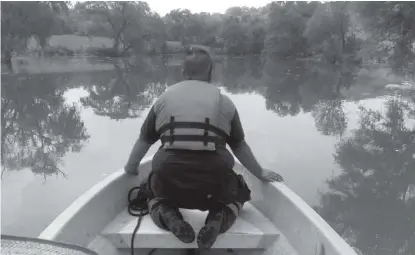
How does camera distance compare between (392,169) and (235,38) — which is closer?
(392,169)

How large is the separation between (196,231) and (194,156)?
0.46 metres

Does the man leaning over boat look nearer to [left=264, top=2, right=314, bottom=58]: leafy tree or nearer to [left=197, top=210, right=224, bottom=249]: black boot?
[left=197, top=210, right=224, bottom=249]: black boot

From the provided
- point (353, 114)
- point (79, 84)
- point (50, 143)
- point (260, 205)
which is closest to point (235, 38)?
point (79, 84)

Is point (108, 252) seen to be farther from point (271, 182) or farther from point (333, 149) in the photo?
point (333, 149)

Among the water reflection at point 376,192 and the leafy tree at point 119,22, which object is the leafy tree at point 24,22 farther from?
the water reflection at point 376,192

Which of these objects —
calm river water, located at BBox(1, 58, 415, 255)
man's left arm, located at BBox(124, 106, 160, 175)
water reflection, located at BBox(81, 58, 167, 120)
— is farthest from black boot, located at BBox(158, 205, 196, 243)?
water reflection, located at BBox(81, 58, 167, 120)

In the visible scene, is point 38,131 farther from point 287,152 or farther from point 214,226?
point 214,226

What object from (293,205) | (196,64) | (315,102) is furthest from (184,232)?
(315,102)

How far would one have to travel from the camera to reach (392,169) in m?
5.95

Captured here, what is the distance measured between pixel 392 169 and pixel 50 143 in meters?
6.64

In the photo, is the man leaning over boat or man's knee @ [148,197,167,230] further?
man's knee @ [148,197,167,230]

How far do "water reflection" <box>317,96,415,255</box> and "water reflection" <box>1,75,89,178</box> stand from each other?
14.6 ft

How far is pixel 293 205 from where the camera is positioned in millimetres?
2211

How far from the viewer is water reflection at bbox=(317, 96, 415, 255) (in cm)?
385
